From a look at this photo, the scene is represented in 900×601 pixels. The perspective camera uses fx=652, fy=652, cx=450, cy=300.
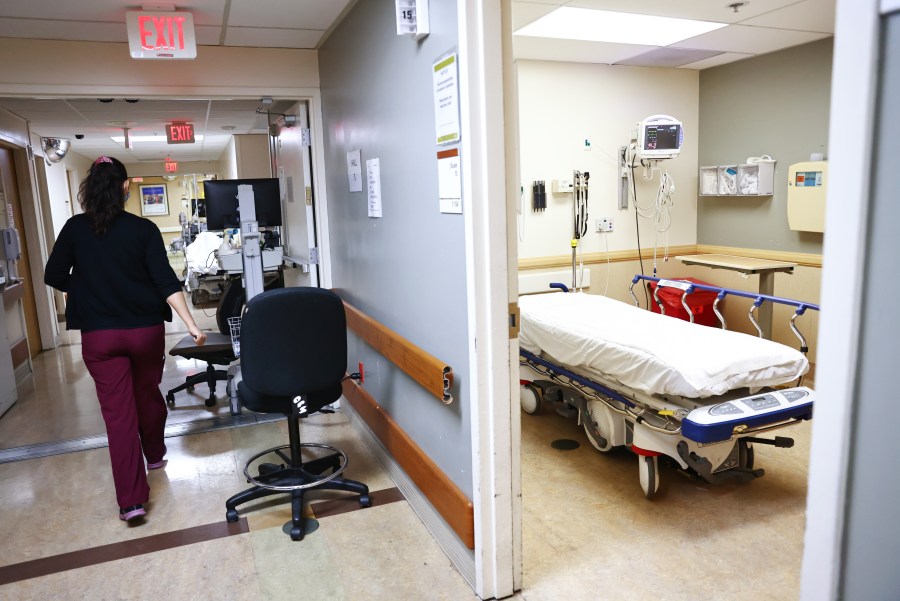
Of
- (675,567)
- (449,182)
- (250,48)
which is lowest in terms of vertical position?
(675,567)

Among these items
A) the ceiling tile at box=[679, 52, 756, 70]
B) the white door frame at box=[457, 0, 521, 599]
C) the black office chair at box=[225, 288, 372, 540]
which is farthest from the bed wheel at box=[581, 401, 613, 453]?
the ceiling tile at box=[679, 52, 756, 70]

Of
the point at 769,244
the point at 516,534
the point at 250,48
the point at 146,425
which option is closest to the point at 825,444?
the point at 516,534

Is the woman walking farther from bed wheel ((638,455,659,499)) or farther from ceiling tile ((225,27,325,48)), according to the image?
bed wheel ((638,455,659,499))

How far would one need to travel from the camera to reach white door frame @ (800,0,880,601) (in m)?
0.91

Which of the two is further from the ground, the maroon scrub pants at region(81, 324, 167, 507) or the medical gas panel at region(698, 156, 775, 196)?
the medical gas panel at region(698, 156, 775, 196)

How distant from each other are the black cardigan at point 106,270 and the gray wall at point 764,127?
4542 millimetres

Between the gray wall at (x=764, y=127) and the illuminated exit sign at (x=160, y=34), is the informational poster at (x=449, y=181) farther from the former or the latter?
the gray wall at (x=764, y=127)

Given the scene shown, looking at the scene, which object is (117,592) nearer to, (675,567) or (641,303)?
(675,567)

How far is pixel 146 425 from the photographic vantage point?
3467 millimetres

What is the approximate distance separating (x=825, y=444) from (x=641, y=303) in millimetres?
5066

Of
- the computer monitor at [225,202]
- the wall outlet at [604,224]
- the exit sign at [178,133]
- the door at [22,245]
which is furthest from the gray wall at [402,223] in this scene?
the exit sign at [178,133]

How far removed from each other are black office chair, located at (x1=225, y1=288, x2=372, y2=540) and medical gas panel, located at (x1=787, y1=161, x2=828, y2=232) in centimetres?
369

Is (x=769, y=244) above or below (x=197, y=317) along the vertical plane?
above

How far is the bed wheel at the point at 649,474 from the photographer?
3062 millimetres
